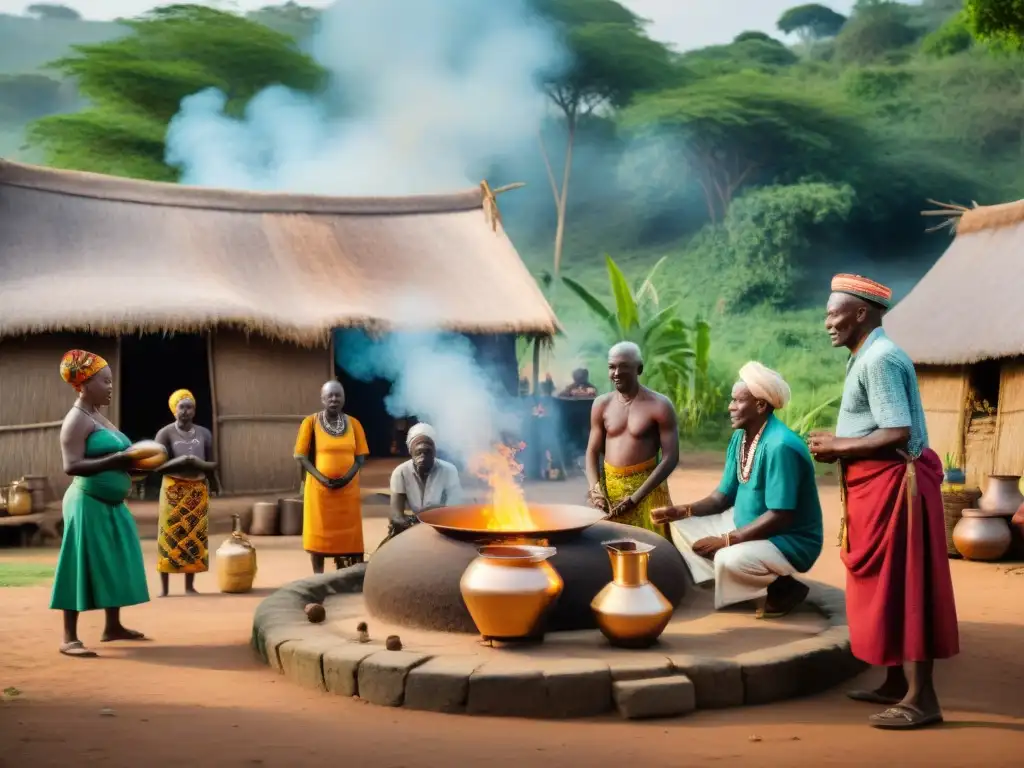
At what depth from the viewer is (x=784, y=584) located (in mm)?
5934

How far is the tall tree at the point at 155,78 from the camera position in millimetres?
29672

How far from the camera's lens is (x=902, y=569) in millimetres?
4582

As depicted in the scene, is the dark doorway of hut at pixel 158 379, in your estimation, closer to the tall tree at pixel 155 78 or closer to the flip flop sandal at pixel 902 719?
the flip flop sandal at pixel 902 719

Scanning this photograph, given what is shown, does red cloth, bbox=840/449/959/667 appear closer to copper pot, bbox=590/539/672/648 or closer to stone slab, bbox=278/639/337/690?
A: copper pot, bbox=590/539/672/648

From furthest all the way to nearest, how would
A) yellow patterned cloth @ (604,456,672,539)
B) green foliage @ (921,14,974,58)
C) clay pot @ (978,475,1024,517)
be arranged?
green foliage @ (921,14,974,58), clay pot @ (978,475,1024,517), yellow patterned cloth @ (604,456,672,539)

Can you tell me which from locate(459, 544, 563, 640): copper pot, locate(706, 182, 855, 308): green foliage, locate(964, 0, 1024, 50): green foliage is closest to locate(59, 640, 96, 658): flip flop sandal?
locate(459, 544, 563, 640): copper pot

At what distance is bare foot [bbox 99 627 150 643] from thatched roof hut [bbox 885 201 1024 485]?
→ 26.3 ft

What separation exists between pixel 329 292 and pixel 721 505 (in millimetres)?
7574

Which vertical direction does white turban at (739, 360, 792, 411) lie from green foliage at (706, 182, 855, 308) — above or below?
below

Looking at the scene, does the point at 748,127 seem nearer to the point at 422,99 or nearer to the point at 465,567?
the point at 422,99

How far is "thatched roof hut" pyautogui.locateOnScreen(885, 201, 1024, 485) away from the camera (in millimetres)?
10891

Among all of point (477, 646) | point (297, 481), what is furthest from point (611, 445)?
point (297, 481)

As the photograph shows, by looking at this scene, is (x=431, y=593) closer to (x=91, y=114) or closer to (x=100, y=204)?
(x=100, y=204)

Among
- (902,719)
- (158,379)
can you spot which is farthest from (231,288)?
(902,719)
